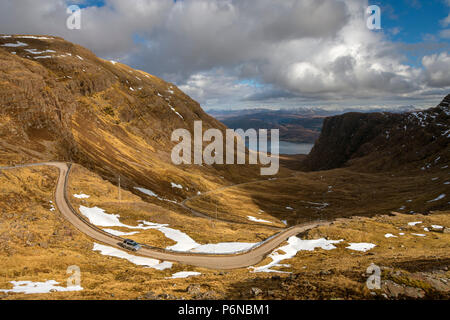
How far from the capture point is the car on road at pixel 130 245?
40.3m

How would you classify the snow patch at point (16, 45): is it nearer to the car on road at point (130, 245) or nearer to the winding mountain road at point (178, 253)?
the winding mountain road at point (178, 253)

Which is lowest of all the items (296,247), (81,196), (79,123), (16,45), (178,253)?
(296,247)

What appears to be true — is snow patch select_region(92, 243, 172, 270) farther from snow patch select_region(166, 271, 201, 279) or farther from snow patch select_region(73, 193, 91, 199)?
snow patch select_region(73, 193, 91, 199)

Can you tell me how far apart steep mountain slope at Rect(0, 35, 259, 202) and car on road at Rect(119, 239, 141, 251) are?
126 feet

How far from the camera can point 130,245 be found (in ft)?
134

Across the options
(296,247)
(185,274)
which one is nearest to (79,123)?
(185,274)

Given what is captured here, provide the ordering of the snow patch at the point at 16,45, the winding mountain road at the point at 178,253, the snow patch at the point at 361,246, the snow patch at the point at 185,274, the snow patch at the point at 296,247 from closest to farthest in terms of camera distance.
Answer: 1. the snow patch at the point at 185,274
2. the winding mountain road at the point at 178,253
3. the snow patch at the point at 296,247
4. the snow patch at the point at 361,246
5. the snow patch at the point at 16,45

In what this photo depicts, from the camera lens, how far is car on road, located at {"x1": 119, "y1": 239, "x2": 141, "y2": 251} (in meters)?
40.3

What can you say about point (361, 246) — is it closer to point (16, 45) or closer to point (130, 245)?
point (130, 245)

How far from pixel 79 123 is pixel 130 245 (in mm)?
107124

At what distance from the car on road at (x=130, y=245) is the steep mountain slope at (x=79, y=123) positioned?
126 ft

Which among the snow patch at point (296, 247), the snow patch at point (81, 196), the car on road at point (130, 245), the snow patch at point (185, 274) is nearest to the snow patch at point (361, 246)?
the snow patch at point (296, 247)
